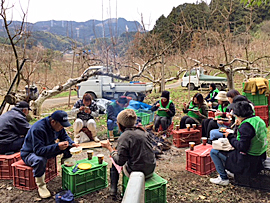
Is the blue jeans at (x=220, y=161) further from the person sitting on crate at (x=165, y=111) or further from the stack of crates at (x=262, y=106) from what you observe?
the stack of crates at (x=262, y=106)

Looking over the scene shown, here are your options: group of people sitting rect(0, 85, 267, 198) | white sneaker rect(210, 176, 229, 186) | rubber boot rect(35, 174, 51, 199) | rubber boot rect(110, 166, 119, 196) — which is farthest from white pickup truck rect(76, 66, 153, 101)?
rubber boot rect(35, 174, 51, 199)

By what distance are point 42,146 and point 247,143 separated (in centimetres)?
290

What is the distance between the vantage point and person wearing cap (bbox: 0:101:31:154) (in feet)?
12.9

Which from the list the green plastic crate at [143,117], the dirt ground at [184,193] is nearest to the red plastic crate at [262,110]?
the green plastic crate at [143,117]

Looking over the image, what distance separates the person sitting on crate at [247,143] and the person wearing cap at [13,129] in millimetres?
3553

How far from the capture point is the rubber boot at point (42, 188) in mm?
3279

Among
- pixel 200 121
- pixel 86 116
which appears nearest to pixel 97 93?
pixel 86 116

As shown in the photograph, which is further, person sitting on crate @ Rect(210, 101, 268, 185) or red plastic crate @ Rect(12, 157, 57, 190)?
red plastic crate @ Rect(12, 157, 57, 190)

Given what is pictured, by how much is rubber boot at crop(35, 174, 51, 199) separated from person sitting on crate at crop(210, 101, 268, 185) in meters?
2.74

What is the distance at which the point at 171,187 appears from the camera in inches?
144

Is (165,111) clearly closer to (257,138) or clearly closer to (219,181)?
(219,181)

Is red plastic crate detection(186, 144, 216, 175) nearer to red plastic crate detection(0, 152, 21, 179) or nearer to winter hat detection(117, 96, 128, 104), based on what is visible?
winter hat detection(117, 96, 128, 104)

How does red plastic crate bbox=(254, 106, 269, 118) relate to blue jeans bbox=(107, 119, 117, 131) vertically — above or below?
above

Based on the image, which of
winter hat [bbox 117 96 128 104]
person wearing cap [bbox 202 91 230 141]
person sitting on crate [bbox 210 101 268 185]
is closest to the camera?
person sitting on crate [bbox 210 101 268 185]
